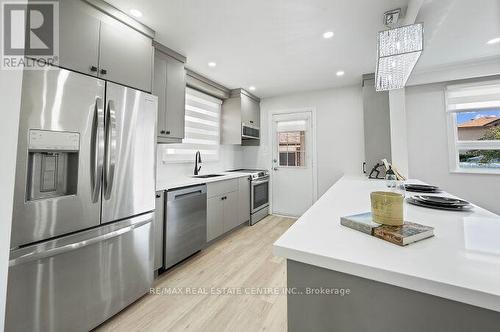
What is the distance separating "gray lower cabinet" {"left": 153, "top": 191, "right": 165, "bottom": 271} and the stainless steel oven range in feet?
6.07

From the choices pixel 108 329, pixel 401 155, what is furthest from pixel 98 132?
pixel 401 155

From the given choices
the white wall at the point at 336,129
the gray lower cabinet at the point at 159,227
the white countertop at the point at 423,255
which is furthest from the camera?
the white wall at the point at 336,129

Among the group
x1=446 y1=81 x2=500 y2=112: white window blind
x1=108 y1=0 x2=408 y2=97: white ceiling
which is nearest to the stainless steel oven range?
x1=108 y1=0 x2=408 y2=97: white ceiling

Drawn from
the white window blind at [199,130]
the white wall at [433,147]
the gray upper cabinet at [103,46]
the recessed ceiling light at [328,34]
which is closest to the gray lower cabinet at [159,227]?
the white window blind at [199,130]

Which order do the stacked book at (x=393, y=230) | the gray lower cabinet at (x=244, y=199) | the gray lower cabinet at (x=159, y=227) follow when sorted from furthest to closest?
the gray lower cabinet at (x=244, y=199)
the gray lower cabinet at (x=159, y=227)
the stacked book at (x=393, y=230)

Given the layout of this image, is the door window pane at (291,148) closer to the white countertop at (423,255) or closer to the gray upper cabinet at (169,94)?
the gray upper cabinet at (169,94)

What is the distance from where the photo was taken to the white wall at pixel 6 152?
89cm

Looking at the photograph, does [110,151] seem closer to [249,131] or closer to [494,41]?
[249,131]

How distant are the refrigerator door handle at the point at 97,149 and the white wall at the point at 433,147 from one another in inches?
160

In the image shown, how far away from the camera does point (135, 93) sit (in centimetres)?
169

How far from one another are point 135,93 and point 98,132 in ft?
1.53

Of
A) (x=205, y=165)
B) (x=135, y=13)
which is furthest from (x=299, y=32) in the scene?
(x=205, y=165)

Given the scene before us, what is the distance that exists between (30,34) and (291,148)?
365 cm

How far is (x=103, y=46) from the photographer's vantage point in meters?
1.58
